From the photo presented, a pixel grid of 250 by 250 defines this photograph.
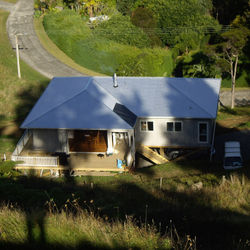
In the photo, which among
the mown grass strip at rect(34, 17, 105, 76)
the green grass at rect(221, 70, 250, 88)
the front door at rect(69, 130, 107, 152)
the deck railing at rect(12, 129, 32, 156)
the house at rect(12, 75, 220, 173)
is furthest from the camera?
the mown grass strip at rect(34, 17, 105, 76)

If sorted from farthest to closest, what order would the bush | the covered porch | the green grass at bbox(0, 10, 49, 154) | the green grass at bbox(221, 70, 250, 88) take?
the bush → the green grass at bbox(221, 70, 250, 88) → the green grass at bbox(0, 10, 49, 154) → the covered porch

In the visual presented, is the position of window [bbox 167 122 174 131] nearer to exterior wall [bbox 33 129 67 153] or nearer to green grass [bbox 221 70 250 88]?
exterior wall [bbox 33 129 67 153]

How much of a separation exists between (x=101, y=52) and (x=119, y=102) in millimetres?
27791

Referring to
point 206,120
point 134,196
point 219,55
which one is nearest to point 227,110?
point 219,55

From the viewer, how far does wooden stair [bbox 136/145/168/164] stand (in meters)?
29.1

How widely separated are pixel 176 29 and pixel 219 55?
1739 centimetres

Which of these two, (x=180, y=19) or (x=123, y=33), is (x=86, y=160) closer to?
(x=123, y=33)

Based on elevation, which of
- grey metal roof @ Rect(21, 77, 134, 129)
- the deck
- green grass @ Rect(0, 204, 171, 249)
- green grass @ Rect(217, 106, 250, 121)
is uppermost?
green grass @ Rect(0, 204, 171, 249)

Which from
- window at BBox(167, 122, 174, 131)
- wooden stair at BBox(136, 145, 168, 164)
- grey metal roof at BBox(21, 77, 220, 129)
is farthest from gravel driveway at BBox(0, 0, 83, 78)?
window at BBox(167, 122, 174, 131)

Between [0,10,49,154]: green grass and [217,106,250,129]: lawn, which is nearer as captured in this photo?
[217,106,250,129]: lawn

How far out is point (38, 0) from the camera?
2712 inches

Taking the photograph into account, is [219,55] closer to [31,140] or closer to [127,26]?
[127,26]

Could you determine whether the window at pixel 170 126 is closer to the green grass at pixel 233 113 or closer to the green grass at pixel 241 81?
the green grass at pixel 233 113

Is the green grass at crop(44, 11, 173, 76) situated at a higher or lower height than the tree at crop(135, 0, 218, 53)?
lower
